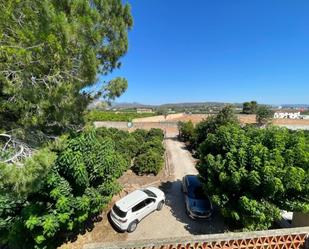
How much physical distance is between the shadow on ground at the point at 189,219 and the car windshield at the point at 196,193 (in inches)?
34.5

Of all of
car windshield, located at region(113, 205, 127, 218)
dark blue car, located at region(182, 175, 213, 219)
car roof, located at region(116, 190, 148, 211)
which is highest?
car roof, located at region(116, 190, 148, 211)

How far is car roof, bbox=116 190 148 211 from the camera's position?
871 centimetres

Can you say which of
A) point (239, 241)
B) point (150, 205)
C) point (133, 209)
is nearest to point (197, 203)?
point (150, 205)

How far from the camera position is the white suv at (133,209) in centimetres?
849

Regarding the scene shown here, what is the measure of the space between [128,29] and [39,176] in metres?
5.75

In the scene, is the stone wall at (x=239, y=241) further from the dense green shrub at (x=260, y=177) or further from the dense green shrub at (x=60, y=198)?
the dense green shrub at (x=60, y=198)

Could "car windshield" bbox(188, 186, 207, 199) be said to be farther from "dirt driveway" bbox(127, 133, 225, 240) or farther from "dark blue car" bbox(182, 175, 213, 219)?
"dirt driveway" bbox(127, 133, 225, 240)

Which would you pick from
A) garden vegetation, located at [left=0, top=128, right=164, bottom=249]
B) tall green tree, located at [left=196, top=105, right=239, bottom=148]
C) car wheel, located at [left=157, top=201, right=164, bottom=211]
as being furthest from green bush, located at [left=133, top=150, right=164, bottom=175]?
garden vegetation, located at [left=0, top=128, right=164, bottom=249]

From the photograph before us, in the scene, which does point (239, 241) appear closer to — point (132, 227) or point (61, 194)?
point (132, 227)

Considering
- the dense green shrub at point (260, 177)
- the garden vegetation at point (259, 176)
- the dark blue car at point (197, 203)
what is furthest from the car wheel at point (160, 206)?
the dense green shrub at point (260, 177)

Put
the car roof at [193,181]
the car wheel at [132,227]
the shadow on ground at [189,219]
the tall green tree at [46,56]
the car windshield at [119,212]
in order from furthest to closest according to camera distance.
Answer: the car roof at [193,181] < the shadow on ground at [189,219] < the car wheel at [132,227] < the car windshield at [119,212] < the tall green tree at [46,56]

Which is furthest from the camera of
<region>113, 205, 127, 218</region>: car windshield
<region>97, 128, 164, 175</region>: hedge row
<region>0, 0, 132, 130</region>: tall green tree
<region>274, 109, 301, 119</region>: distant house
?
<region>274, 109, 301, 119</region>: distant house

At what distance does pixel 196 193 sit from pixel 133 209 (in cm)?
351

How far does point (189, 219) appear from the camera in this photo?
9781mm
